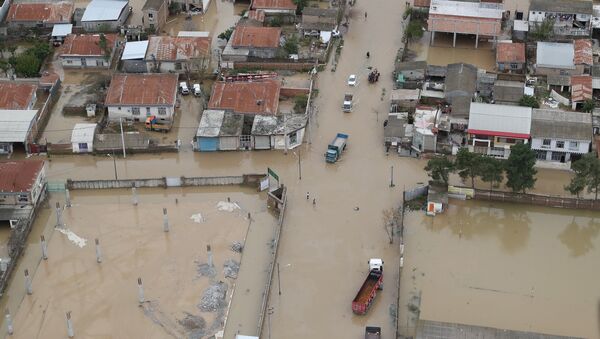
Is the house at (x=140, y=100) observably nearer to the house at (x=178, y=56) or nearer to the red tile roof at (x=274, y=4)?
the house at (x=178, y=56)

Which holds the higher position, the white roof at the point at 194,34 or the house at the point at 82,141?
the white roof at the point at 194,34

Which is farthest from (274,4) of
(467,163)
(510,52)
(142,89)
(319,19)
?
(467,163)

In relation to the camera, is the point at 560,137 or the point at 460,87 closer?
the point at 560,137

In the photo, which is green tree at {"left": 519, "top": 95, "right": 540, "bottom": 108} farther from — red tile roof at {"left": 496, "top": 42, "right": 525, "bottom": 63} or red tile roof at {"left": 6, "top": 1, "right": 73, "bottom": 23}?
red tile roof at {"left": 6, "top": 1, "right": 73, "bottom": 23}

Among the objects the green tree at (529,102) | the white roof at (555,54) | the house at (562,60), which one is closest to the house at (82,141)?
the green tree at (529,102)

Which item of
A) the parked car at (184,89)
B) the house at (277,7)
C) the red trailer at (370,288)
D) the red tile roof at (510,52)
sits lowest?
the red trailer at (370,288)

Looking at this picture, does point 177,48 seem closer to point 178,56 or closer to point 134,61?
point 178,56

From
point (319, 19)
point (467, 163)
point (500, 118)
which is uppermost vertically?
point (319, 19)

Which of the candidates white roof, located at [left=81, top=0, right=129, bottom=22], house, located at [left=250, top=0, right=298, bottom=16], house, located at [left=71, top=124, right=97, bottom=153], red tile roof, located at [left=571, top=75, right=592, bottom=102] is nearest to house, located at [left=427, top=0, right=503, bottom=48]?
red tile roof, located at [left=571, top=75, right=592, bottom=102]

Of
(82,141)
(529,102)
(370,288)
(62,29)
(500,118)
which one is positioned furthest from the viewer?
(62,29)
